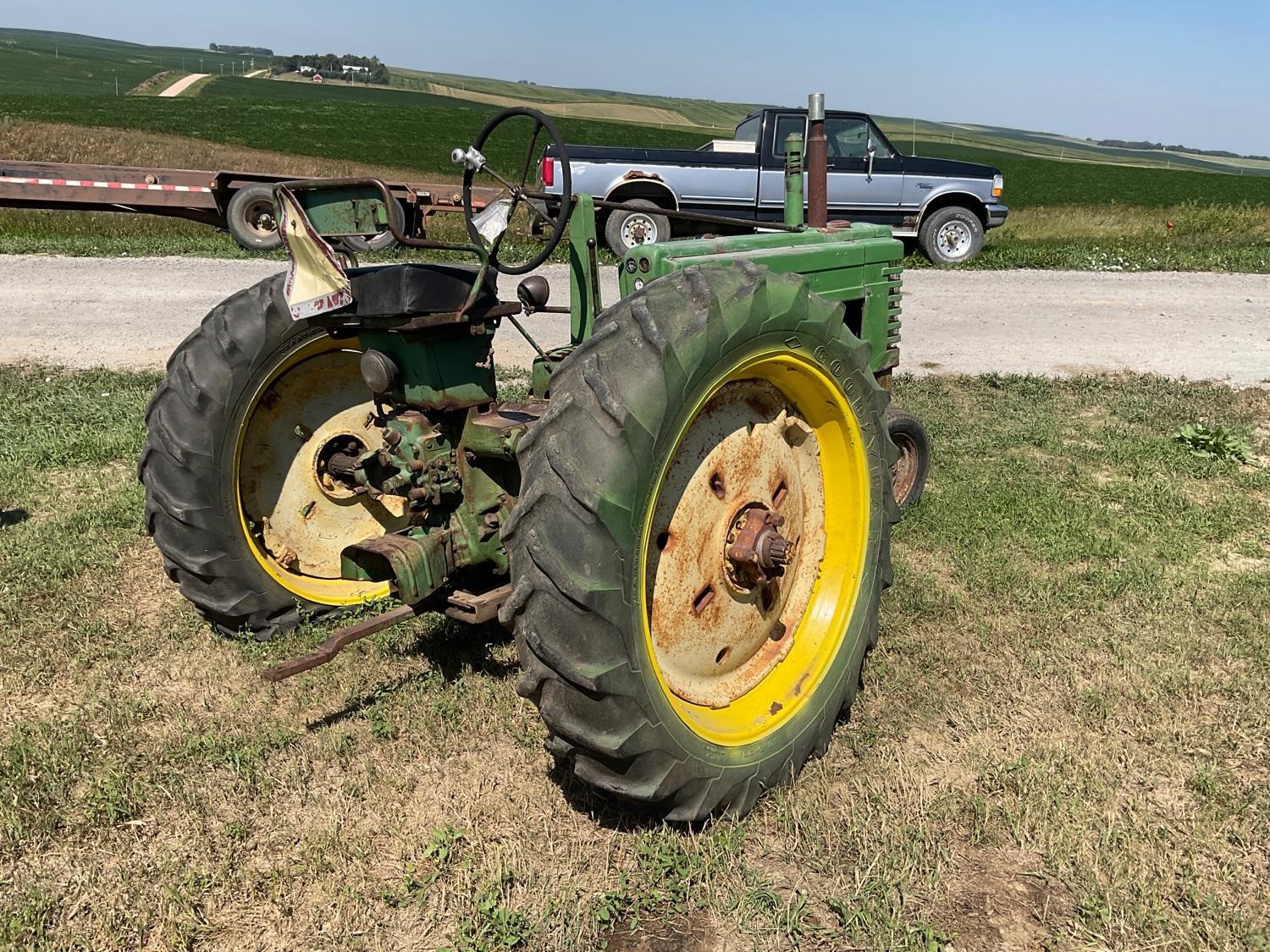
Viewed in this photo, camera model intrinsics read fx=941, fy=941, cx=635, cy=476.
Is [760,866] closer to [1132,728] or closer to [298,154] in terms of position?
[1132,728]

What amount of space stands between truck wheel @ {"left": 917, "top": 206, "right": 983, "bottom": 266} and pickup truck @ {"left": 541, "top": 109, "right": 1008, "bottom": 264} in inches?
0.5

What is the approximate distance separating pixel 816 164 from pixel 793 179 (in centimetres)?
17

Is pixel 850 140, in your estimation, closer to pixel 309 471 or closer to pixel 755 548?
pixel 309 471

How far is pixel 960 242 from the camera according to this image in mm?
14359

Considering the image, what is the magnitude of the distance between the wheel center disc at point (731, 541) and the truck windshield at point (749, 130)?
11.8 meters

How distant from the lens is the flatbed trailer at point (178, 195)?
32.4 ft

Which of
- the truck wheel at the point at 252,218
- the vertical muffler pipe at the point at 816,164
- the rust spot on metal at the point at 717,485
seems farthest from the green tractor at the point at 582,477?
the truck wheel at the point at 252,218

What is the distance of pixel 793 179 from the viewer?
13.2 ft

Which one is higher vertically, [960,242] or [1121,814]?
[960,242]

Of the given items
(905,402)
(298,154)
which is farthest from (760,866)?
(298,154)

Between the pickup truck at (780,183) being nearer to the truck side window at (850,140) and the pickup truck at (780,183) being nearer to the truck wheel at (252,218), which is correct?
the truck side window at (850,140)

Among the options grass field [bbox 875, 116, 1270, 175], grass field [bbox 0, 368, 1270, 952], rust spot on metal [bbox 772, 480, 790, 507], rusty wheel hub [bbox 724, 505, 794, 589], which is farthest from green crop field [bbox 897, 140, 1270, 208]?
grass field [bbox 875, 116, 1270, 175]

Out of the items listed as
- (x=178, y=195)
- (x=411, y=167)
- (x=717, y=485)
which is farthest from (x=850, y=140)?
(x=411, y=167)

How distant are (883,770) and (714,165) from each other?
1184 centimetres
